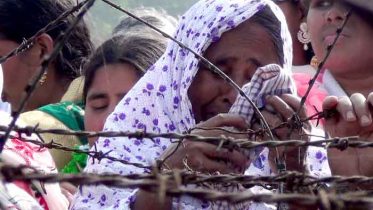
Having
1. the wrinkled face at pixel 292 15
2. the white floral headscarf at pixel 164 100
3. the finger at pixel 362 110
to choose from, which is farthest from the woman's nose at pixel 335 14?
the wrinkled face at pixel 292 15

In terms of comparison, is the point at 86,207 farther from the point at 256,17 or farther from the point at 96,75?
the point at 96,75

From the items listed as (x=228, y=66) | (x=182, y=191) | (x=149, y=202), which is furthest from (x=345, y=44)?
(x=182, y=191)

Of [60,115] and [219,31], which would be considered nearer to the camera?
[219,31]

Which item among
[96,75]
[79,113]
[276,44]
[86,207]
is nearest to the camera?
[86,207]

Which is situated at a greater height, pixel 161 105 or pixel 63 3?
pixel 63 3

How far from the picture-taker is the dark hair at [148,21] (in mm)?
2429

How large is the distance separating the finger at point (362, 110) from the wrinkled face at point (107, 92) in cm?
83

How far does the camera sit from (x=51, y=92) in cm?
248

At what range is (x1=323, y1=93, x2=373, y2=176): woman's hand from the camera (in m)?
1.39

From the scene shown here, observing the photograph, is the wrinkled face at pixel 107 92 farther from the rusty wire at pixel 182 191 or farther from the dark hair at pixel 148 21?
the rusty wire at pixel 182 191

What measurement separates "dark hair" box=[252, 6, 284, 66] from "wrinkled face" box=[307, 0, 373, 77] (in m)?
0.15

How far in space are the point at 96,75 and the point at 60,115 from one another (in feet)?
0.50

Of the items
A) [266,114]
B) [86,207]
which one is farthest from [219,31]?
[86,207]

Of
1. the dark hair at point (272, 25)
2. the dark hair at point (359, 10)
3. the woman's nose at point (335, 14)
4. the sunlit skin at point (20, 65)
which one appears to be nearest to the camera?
the dark hair at point (359, 10)
